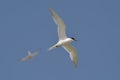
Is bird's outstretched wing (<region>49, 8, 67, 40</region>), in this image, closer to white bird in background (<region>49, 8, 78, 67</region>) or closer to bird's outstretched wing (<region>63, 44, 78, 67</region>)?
white bird in background (<region>49, 8, 78, 67</region>)

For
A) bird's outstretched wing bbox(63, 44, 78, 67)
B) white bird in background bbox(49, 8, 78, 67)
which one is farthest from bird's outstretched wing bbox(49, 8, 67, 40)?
bird's outstretched wing bbox(63, 44, 78, 67)

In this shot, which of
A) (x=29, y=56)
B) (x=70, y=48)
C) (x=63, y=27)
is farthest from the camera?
(x=70, y=48)

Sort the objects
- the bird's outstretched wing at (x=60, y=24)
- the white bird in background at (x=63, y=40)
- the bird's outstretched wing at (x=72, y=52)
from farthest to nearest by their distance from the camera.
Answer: the bird's outstretched wing at (x=72, y=52)
the white bird in background at (x=63, y=40)
the bird's outstretched wing at (x=60, y=24)

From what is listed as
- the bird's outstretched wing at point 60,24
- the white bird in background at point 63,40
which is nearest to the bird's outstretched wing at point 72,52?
the white bird in background at point 63,40

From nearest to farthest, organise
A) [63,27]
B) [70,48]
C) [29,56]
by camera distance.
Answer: [29,56] < [63,27] < [70,48]

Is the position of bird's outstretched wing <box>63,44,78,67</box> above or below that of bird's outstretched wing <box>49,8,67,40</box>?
below

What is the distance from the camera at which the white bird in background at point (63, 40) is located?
2162 centimetres

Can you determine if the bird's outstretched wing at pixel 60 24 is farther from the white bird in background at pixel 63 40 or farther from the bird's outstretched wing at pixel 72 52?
the bird's outstretched wing at pixel 72 52

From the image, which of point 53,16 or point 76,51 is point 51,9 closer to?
point 53,16

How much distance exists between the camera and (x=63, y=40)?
22.6 meters

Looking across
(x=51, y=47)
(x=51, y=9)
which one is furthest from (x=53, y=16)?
(x=51, y=47)

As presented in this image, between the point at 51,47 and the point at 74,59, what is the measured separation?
10.3ft

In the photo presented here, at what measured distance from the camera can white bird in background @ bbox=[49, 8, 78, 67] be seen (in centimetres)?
2162

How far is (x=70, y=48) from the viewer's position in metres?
23.9
